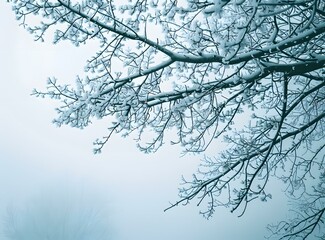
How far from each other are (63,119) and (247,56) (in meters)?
2.30

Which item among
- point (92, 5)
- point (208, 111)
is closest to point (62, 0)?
point (92, 5)

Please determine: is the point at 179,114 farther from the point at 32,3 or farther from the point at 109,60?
the point at 32,3

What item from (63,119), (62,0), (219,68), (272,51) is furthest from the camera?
(219,68)

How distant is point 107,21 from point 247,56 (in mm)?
1592

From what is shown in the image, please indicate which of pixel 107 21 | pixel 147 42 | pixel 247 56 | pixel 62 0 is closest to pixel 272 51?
pixel 247 56

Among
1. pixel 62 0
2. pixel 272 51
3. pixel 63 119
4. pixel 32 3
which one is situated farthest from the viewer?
pixel 63 119

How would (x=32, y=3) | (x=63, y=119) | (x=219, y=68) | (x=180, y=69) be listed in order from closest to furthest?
1. (x=32, y=3)
2. (x=63, y=119)
3. (x=180, y=69)
4. (x=219, y=68)

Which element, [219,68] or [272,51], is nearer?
[272,51]

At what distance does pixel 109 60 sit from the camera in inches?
150

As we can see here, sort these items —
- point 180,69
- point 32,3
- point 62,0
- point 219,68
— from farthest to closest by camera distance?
point 219,68
point 180,69
point 32,3
point 62,0

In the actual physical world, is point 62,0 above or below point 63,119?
above

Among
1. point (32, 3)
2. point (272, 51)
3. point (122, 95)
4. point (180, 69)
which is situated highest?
point (32, 3)

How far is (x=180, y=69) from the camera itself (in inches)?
159

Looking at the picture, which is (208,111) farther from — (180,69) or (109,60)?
(109,60)
